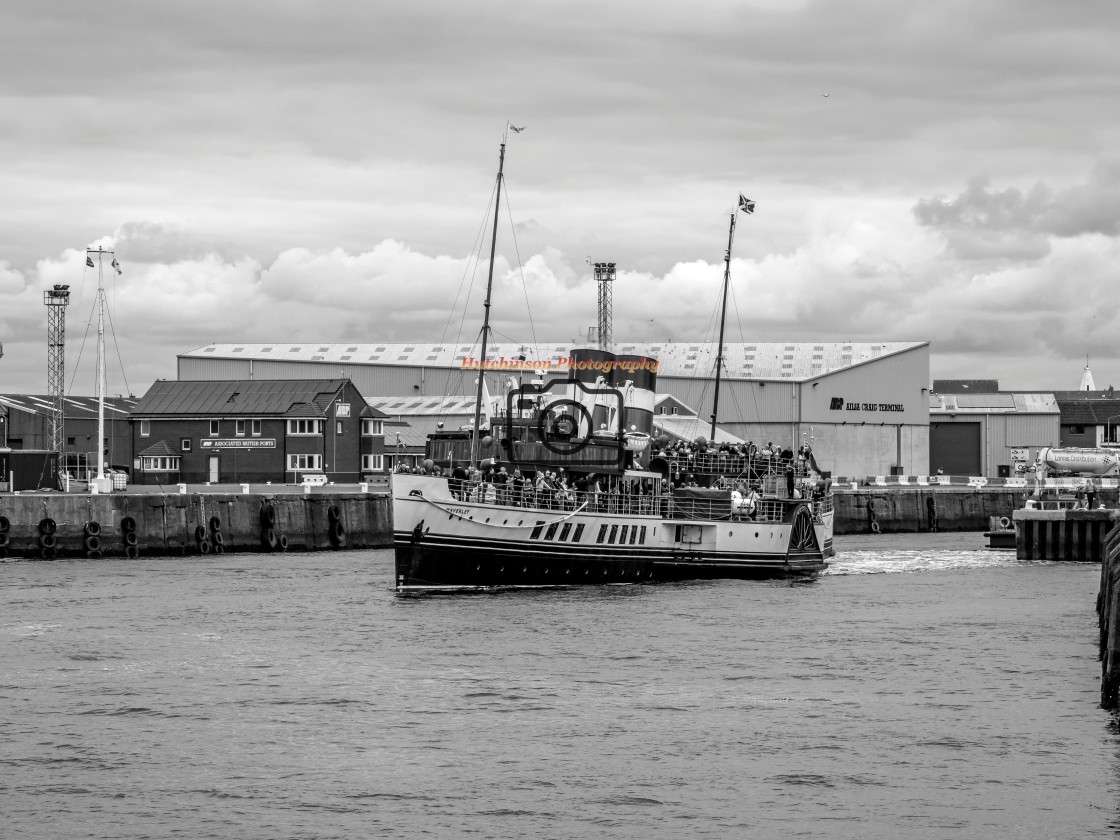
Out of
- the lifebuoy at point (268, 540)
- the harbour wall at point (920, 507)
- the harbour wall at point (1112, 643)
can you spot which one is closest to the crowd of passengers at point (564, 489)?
the harbour wall at point (1112, 643)

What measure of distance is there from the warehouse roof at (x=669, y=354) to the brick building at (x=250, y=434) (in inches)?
750

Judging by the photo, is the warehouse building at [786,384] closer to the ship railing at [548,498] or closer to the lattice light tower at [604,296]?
the lattice light tower at [604,296]

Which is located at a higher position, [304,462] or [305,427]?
[305,427]

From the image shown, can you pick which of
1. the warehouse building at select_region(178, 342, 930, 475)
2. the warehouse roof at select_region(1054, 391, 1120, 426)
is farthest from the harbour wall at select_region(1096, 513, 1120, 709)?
the warehouse roof at select_region(1054, 391, 1120, 426)

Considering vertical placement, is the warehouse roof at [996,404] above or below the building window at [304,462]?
above

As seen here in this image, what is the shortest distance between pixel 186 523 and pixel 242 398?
29652 millimetres

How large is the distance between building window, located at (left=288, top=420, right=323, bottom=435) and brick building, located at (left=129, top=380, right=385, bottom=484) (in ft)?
0.21

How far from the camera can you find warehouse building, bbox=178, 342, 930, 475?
125 m

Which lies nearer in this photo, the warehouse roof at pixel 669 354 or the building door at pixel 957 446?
the warehouse roof at pixel 669 354

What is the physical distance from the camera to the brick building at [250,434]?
4134 inches

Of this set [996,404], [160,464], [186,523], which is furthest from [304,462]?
[996,404]

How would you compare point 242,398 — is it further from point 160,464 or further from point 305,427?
point 160,464

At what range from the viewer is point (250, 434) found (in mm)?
105312

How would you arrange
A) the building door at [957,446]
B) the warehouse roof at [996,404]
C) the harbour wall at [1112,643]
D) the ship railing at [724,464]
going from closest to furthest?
the harbour wall at [1112,643] < the ship railing at [724,464] < the building door at [957,446] < the warehouse roof at [996,404]
